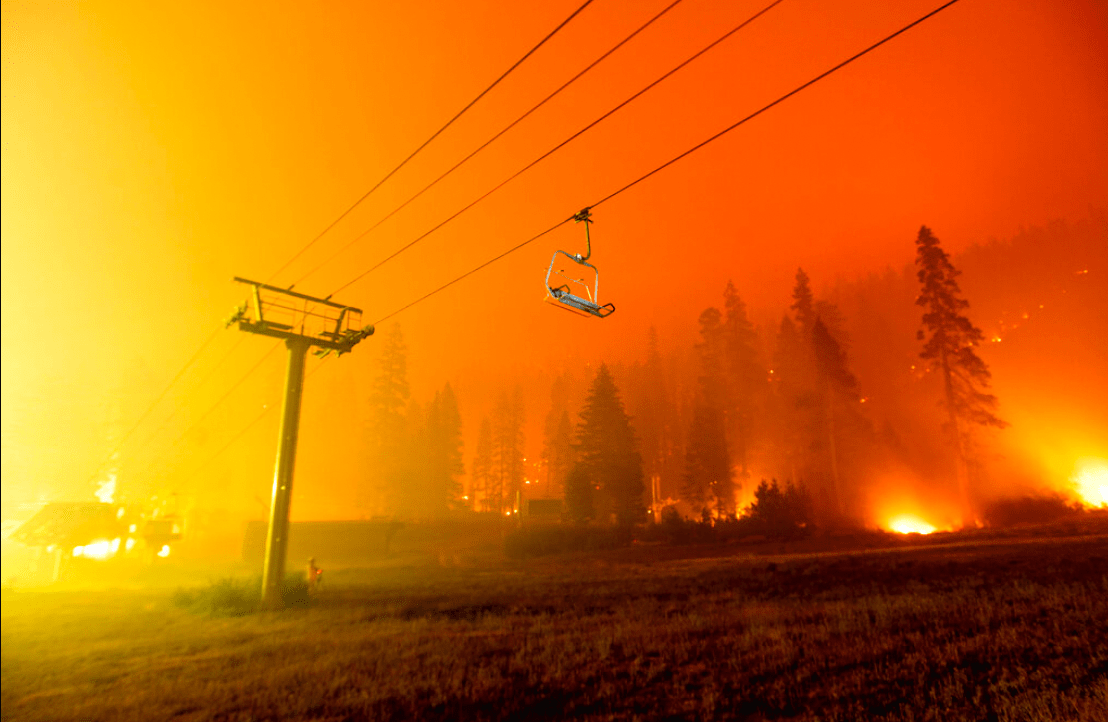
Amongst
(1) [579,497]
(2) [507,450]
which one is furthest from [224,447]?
(1) [579,497]

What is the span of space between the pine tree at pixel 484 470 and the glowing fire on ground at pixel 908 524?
56.2m

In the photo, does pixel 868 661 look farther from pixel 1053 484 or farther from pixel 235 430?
pixel 235 430

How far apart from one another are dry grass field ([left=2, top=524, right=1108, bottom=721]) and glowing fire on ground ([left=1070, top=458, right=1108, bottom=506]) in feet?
127

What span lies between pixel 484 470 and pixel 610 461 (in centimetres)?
3934

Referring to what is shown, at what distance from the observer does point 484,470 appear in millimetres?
89062

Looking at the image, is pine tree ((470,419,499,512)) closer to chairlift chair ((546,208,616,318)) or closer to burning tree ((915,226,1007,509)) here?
burning tree ((915,226,1007,509))

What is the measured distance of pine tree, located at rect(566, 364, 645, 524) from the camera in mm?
52594

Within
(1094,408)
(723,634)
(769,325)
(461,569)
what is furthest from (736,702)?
(769,325)

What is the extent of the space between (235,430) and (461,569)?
59845 millimetres

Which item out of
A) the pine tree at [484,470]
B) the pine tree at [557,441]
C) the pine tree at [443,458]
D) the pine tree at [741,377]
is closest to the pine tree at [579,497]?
the pine tree at [557,441]

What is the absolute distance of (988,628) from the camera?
13.2m

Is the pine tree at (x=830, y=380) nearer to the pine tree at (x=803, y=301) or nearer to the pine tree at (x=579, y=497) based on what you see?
the pine tree at (x=803, y=301)

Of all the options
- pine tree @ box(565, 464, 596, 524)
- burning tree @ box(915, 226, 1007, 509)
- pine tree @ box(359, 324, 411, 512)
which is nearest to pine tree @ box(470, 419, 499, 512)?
pine tree @ box(359, 324, 411, 512)

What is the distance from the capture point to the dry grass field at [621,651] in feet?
31.9
